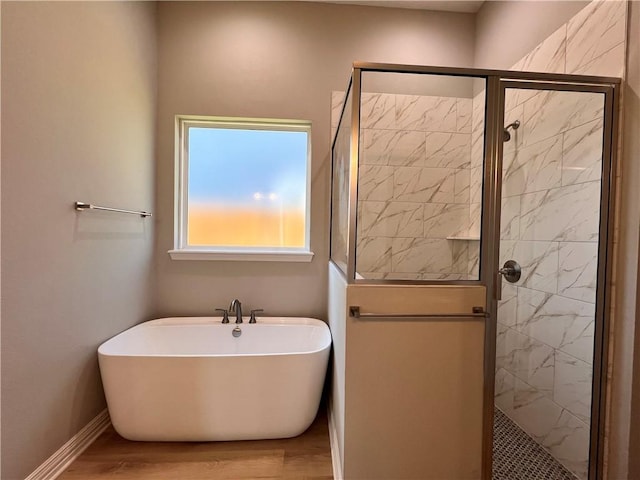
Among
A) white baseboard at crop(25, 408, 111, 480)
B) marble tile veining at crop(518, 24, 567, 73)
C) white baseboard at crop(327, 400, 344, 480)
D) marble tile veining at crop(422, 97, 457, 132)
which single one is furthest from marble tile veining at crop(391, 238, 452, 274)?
white baseboard at crop(25, 408, 111, 480)

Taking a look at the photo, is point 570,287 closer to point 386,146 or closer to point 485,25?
point 386,146

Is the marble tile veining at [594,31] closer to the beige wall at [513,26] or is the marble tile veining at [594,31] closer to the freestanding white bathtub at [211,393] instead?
the beige wall at [513,26]

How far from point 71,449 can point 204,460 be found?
27.4 inches

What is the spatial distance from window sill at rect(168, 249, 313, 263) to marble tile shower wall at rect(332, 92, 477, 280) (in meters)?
0.65

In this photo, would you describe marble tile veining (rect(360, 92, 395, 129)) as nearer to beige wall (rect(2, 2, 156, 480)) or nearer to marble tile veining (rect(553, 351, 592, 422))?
beige wall (rect(2, 2, 156, 480))

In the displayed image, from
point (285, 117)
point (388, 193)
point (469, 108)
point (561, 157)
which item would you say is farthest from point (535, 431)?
point (285, 117)

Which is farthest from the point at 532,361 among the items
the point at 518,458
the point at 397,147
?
the point at 397,147

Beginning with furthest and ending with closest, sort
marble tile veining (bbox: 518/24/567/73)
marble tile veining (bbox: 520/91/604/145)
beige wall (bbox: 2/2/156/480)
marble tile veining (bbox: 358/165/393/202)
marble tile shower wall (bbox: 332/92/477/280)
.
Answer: marble tile veining (bbox: 358/165/393/202), marble tile shower wall (bbox: 332/92/477/280), marble tile veining (bbox: 518/24/567/73), marble tile veining (bbox: 520/91/604/145), beige wall (bbox: 2/2/156/480)

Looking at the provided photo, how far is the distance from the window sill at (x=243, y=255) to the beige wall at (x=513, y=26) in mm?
1965

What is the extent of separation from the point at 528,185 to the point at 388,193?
0.88 metres

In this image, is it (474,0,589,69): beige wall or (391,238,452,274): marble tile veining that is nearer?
(474,0,589,69): beige wall

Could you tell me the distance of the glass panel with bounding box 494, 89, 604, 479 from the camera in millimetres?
1396

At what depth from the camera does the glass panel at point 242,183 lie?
2.52 meters

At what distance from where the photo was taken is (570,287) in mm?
1502
